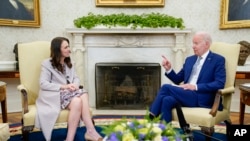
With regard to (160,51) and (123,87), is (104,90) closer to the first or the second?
(123,87)

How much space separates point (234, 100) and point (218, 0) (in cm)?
187

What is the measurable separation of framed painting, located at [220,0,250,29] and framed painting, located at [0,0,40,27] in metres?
3.39

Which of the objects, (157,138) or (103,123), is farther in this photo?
(103,123)

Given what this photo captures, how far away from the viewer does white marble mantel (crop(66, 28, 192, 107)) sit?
4.81 m

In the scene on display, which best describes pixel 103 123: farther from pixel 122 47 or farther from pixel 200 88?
pixel 200 88

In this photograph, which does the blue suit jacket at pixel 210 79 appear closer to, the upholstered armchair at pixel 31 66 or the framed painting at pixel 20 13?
the upholstered armchair at pixel 31 66

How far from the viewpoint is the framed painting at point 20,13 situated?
15.1 feet

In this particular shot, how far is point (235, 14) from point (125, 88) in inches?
93.6

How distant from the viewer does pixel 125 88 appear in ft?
16.4

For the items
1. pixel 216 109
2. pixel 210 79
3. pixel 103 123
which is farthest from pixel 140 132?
pixel 103 123

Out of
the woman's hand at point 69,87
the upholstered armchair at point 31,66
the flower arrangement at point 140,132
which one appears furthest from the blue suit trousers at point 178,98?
the upholstered armchair at point 31,66

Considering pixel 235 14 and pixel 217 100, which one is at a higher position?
pixel 235 14

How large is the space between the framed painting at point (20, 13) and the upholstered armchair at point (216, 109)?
3.25 metres

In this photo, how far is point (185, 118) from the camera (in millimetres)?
2723
